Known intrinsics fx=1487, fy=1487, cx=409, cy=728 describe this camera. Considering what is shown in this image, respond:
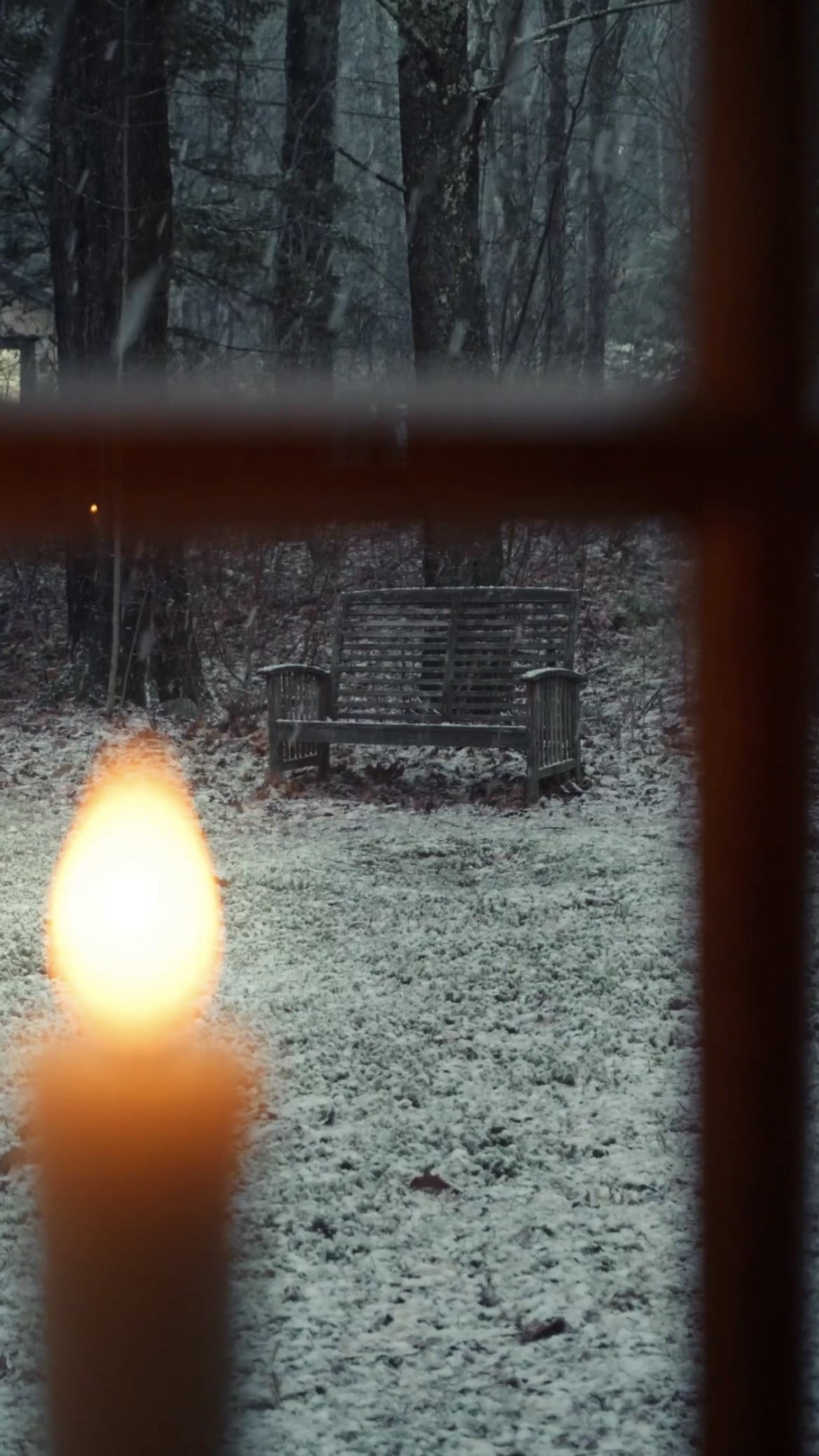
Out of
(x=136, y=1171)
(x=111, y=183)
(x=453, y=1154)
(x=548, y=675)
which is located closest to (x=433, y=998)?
(x=453, y=1154)

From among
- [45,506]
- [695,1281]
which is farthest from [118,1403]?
[45,506]

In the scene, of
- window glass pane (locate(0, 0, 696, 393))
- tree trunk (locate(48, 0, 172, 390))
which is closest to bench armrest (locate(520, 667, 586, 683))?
window glass pane (locate(0, 0, 696, 393))

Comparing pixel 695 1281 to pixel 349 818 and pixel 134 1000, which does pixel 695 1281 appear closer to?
pixel 134 1000

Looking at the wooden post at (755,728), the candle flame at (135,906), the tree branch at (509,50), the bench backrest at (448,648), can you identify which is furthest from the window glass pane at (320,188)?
the wooden post at (755,728)

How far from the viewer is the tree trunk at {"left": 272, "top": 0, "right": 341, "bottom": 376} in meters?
7.08

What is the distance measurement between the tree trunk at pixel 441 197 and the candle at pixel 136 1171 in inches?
64.6

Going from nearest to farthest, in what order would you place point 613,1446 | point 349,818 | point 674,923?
point 613,1446 → point 674,923 → point 349,818

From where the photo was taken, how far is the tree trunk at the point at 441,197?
14.1 ft

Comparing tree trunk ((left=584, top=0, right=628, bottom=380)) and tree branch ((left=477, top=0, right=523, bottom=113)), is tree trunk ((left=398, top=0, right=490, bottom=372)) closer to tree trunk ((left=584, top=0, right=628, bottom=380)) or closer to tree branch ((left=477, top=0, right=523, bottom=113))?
tree trunk ((left=584, top=0, right=628, bottom=380))

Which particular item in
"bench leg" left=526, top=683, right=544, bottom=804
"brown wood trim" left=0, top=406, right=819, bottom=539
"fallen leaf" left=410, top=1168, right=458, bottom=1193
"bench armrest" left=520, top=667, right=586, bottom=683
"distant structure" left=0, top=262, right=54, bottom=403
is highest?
"distant structure" left=0, top=262, right=54, bottom=403

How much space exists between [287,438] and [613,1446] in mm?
1194

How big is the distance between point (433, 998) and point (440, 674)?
2.54 metres

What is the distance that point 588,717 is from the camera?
5.93 meters

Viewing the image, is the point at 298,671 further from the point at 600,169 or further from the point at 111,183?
the point at 600,169
